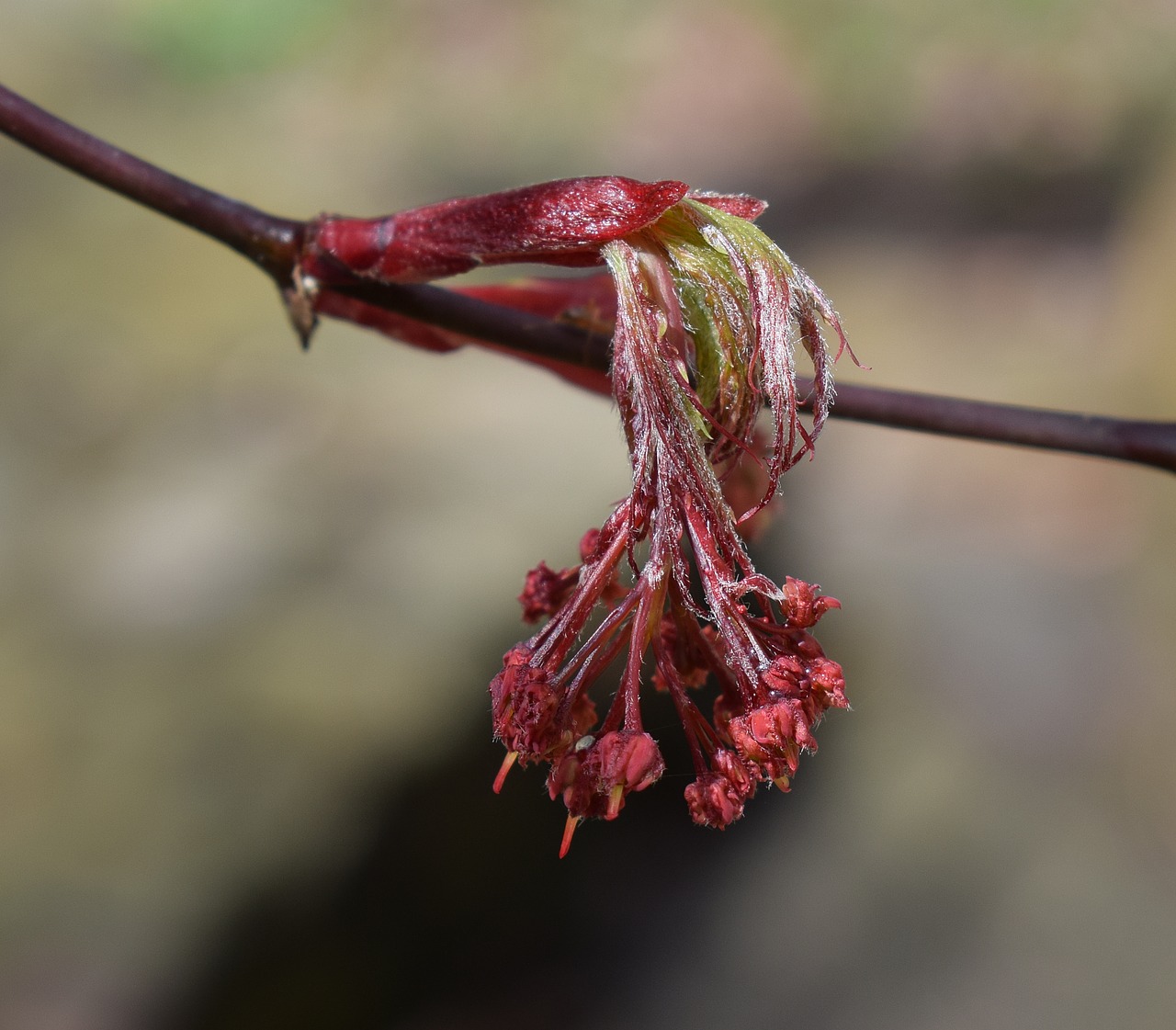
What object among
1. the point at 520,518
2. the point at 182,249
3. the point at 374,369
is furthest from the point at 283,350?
the point at 520,518

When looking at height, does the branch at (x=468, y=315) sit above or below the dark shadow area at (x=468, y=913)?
above

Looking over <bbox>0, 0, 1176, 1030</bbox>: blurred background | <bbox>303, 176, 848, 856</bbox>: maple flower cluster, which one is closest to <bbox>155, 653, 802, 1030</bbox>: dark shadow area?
<bbox>0, 0, 1176, 1030</bbox>: blurred background

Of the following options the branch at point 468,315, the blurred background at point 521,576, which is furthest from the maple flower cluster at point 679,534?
the blurred background at point 521,576

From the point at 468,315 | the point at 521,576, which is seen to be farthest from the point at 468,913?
the point at 468,315

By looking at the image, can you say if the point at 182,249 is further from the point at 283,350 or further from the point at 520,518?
the point at 520,518

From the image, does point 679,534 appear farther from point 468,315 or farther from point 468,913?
point 468,913

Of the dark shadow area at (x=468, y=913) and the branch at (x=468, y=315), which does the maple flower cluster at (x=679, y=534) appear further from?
the dark shadow area at (x=468, y=913)
